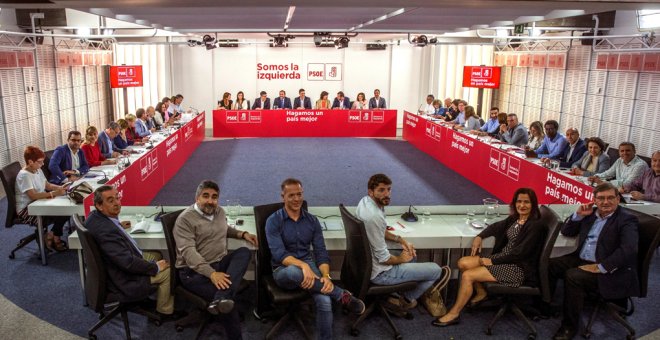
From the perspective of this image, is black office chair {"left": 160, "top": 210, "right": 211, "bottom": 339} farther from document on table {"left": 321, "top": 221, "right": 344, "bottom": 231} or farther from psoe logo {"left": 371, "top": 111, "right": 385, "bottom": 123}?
psoe logo {"left": 371, "top": 111, "right": 385, "bottom": 123}

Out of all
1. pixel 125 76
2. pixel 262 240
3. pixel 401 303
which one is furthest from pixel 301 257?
pixel 125 76

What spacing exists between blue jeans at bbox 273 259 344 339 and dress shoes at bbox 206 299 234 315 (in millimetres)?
415

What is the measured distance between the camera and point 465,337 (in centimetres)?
427

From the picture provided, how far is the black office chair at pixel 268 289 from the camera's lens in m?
4.01

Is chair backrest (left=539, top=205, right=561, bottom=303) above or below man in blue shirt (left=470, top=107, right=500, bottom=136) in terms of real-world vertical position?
below

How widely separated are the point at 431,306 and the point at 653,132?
6654mm

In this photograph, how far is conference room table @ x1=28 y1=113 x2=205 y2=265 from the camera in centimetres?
534

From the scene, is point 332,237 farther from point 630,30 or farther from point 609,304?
point 630,30

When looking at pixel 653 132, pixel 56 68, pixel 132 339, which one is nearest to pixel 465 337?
pixel 132 339

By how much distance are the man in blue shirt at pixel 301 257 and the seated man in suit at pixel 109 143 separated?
14.3 ft

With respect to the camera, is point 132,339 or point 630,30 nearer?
point 132,339

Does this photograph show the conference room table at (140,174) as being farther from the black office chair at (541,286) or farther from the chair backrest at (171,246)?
the black office chair at (541,286)

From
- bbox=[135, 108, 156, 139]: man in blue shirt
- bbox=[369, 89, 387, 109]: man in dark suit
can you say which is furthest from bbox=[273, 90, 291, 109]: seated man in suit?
bbox=[135, 108, 156, 139]: man in blue shirt

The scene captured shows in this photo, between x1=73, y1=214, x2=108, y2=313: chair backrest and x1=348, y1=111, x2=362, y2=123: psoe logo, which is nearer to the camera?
x1=73, y1=214, x2=108, y2=313: chair backrest
